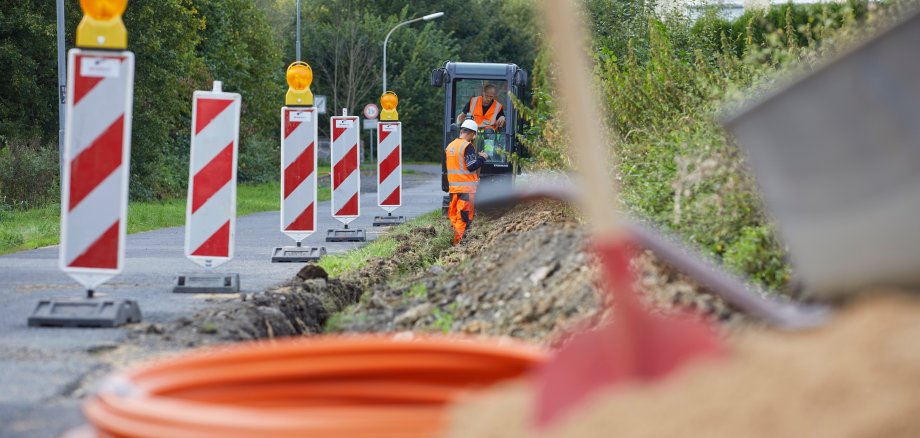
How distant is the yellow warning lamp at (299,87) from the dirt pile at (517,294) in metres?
3.45

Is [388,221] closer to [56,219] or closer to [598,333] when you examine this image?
[56,219]

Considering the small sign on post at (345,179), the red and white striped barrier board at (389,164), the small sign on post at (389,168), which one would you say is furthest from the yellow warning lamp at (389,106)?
the small sign on post at (345,179)

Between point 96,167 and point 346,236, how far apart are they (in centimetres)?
866

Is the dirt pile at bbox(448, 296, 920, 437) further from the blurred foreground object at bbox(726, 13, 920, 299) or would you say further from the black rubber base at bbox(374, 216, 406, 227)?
the black rubber base at bbox(374, 216, 406, 227)

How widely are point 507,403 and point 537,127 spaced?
13606 millimetres

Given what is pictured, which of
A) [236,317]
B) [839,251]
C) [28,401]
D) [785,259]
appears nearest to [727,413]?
[839,251]

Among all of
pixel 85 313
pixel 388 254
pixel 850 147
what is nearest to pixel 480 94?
pixel 388 254

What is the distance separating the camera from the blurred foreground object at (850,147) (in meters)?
2.87

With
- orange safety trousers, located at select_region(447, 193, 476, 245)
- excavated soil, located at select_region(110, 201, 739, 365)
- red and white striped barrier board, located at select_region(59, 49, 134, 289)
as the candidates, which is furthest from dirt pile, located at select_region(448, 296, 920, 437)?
orange safety trousers, located at select_region(447, 193, 476, 245)

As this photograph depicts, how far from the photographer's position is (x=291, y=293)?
8930mm

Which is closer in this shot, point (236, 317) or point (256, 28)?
point (236, 317)

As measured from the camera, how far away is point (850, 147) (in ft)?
9.47

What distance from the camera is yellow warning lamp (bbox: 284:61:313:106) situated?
13.5m

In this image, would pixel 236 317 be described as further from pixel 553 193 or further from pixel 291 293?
pixel 553 193
